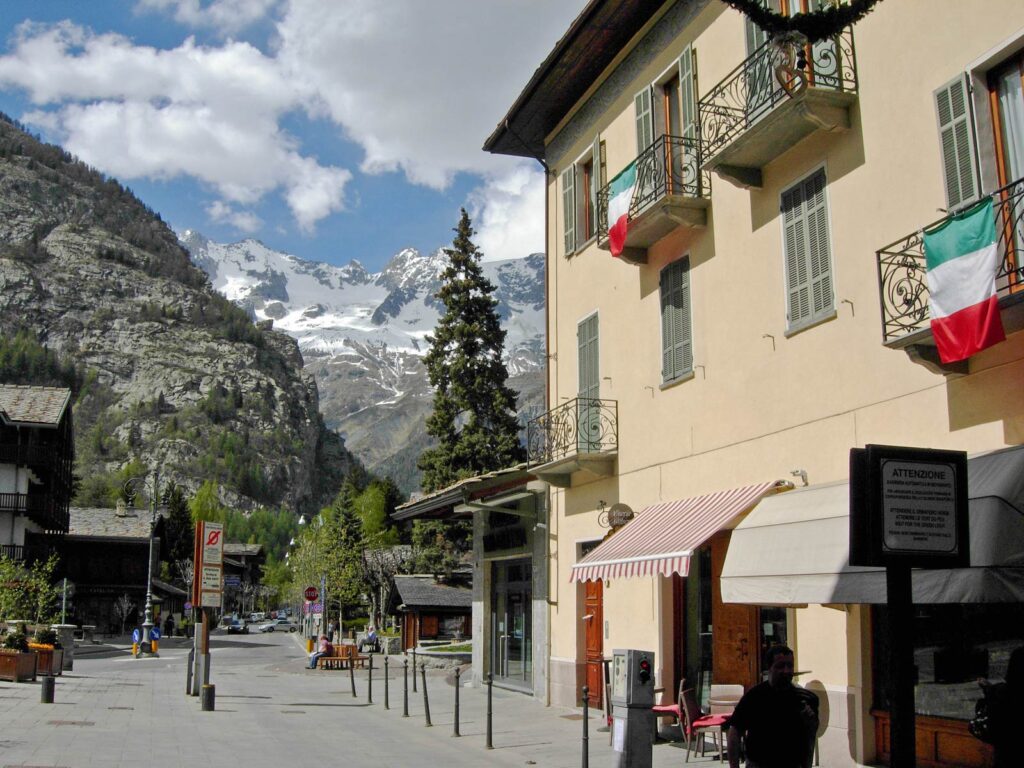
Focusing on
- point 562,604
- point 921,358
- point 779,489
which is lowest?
point 562,604

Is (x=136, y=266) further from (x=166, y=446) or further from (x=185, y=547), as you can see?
(x=185, y=547)

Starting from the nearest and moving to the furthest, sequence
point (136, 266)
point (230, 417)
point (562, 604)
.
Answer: point (562, 604) < point (230, 417) < point (136, 266)

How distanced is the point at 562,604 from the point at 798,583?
10048 millimetres

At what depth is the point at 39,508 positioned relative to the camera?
59469mm

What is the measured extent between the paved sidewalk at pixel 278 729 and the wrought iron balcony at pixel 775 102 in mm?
7391

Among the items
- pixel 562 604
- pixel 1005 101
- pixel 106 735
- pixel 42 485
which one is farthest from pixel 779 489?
pixel 42 485

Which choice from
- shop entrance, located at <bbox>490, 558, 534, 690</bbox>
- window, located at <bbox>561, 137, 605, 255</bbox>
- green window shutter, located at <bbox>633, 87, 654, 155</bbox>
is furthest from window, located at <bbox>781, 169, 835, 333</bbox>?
shop entrance, located at <bbox>490, 558, 534, 690</bbox>

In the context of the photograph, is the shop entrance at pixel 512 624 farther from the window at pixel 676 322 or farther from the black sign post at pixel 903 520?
the black sign post at pixel 903 520

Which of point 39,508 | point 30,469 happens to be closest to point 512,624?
point 30,469

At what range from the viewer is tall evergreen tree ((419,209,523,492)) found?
4838cm

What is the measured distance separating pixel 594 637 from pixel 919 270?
10.4 metres

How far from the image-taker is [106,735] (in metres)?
15.8

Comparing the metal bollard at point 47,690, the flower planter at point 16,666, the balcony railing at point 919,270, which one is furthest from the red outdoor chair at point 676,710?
the flower planter at point 16,666

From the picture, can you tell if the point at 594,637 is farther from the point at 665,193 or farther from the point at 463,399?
the point at 463,399
